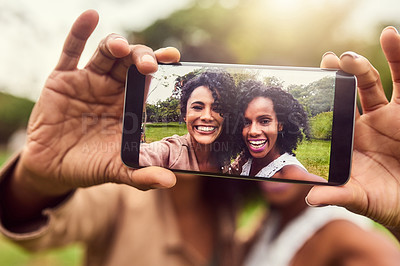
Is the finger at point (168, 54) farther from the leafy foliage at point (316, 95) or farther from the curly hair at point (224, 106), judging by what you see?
the leafy foliage at point (316, 95)

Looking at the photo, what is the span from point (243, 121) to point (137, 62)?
45cm

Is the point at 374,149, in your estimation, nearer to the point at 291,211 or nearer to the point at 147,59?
the point at 147,59

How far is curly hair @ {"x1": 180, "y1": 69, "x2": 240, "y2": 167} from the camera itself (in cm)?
128

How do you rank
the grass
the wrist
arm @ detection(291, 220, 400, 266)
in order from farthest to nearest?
the grass, arm @ detection(291, 220, 400, 266), the wrist

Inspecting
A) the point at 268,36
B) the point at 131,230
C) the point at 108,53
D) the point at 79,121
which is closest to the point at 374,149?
the point at 108,53

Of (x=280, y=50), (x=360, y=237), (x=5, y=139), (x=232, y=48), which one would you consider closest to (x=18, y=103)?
(x=5, y=139)

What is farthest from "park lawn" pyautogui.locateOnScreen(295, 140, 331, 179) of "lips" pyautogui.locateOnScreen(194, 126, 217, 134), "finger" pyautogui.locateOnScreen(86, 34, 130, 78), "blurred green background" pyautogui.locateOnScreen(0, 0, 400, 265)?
"blurred green background" pyautogui.locateOnScreen(0, 0, 400, 265)

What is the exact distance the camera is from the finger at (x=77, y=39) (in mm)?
1285

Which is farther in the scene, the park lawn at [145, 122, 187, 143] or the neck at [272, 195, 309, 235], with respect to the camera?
the neck at [272, 195, 309, 235]

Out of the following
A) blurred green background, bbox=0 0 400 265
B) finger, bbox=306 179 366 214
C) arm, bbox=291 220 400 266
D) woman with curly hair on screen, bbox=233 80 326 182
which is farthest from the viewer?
blurred green background, bbox=0 0 400 265

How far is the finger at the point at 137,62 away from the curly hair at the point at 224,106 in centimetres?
22

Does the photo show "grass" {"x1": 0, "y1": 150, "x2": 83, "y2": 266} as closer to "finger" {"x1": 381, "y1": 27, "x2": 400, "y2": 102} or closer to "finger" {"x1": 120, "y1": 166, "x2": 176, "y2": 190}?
"finger" {"x1": 120, "y1": 166, "x2": 176, "y2": 190}

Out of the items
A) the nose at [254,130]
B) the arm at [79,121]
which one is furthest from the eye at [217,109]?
the arm at [79,121]

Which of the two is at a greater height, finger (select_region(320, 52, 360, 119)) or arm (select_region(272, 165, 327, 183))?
finger (select_region(320, 52, 360, 119))
